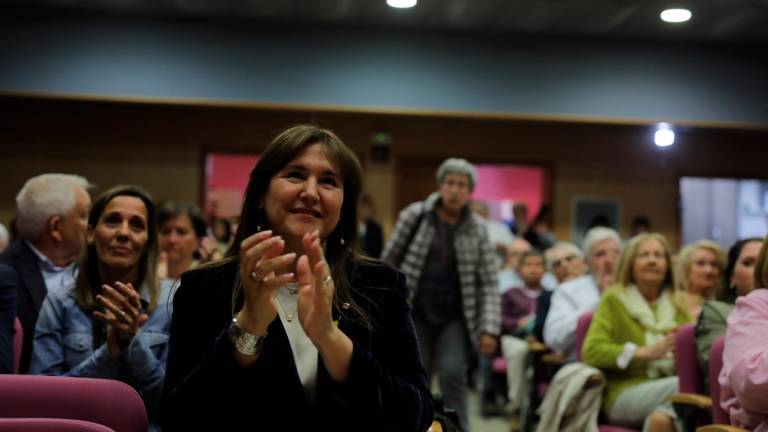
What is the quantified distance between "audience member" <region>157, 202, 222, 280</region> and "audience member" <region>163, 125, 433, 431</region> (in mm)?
1751

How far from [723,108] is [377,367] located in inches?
260

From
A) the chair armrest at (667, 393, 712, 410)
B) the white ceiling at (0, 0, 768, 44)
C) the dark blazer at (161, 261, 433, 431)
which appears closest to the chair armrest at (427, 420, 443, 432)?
the dark blazer at (161, 261, 433, 431)

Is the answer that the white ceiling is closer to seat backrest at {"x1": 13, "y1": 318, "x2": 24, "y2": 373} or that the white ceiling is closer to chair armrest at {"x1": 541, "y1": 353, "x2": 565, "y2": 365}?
chair armrest at {"x1": 541, "y1": 353, "x2": 565, "y2": 365}

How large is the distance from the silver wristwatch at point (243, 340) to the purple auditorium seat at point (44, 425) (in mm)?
265

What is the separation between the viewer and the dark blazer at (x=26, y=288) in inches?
103

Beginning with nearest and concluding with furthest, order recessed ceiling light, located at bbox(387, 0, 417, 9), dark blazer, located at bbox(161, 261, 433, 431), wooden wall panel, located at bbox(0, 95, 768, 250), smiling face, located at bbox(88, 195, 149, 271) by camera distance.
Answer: dark blazer, located at bbox(161, 261, 433, 431), smiling face, located at bbox(88, 195, 149, 271), recessed ceiling light, located at bbox(387, 0, 417, 9), wooden wall panel, located at bbox(0, 95, 768, 250)

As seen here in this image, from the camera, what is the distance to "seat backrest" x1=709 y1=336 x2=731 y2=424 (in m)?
2.77

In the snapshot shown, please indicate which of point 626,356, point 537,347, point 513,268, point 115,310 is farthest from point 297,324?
point 513,268

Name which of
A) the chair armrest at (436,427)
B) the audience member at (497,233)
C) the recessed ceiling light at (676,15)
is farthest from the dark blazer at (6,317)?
the audience member at (497,233)

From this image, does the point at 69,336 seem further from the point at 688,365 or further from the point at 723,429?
the point at 688,365

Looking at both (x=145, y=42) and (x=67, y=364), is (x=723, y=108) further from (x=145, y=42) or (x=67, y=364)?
(x=67, y=364)

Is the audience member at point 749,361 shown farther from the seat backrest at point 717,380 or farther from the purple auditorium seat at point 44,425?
the purple auditorium seat at point 44,425

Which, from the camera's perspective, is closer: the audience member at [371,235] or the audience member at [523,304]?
the audience member at [523,304]

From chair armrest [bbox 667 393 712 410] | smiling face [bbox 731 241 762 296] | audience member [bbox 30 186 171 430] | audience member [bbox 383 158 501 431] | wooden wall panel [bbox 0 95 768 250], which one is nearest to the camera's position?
audience member [bbox 30 186 171 430]
